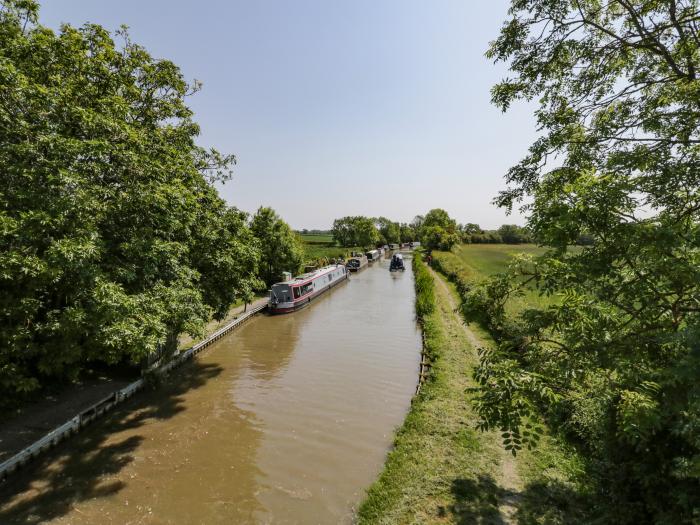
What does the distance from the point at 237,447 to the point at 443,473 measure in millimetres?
5823

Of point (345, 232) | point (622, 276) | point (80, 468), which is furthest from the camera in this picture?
point (345, 232)

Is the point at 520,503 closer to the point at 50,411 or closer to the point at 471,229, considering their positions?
the point at 50,411

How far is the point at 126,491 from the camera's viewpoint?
Result: 8.80 metres

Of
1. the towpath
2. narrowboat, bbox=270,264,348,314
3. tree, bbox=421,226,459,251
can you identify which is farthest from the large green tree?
tree, bbox=421,226,459,251

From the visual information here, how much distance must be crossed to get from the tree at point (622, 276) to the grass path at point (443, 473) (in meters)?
2.41

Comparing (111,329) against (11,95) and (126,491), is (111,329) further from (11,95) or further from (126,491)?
(11,95)

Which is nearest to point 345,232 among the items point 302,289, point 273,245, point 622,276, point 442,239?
point 442,239

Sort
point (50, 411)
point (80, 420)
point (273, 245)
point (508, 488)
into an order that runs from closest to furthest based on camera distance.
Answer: point (508, 488), point (80, 420), point (50, 411), point (273, 245)

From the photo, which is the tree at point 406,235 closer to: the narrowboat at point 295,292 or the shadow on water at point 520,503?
the narrowboat at point 295,292

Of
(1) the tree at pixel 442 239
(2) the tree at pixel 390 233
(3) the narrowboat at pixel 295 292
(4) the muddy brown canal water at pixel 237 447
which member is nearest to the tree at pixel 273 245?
(3) the narrowboat at pixel 295 292

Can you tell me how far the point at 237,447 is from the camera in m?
10.8

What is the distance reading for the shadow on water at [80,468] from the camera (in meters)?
8.19

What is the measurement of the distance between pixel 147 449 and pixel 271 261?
24814mm

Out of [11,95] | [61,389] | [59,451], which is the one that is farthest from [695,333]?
[61,389]
